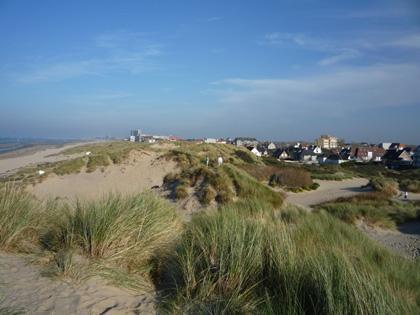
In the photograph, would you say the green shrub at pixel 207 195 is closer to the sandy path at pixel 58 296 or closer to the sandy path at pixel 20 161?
the sandy path at pixel 58 296

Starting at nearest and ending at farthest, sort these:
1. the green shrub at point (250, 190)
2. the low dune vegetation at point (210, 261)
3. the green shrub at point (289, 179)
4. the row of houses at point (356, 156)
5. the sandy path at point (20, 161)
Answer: the low dune vegetation at point (210, 261)
the green shrub at point (250, 190)
the green shrub at point (289, 179)
the sandy path at point (20, 161)
the row of houses at point (356, 156)

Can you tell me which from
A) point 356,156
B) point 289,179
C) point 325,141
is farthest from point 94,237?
point 325,141

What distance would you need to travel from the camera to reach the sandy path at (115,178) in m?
23.4

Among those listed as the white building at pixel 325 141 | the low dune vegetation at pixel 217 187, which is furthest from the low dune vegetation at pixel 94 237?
the white building at pixel 325 141

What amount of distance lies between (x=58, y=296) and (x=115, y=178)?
22148 mm

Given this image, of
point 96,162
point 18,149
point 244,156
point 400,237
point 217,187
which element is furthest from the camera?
point 18,149

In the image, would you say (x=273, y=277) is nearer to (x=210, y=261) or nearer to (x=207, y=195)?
(x=210, y=261)

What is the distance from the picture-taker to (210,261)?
4.98m

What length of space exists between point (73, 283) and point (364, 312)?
3168 mm

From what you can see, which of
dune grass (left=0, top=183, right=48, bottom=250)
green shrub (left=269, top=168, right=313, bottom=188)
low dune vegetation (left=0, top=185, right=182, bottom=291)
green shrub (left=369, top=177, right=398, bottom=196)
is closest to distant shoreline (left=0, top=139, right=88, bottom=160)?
green shrub (left=269, top=168, right=313, bottom=188)

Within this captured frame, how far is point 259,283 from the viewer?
15.1 ft

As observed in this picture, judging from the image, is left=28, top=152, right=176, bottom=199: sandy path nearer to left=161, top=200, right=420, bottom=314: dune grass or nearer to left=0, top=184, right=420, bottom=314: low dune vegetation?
left=0, top=184, right=420, bottom=314: low dune vegetation

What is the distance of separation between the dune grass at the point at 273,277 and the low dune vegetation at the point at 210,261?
12 millimetres

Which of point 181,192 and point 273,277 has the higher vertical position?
point 273,277
